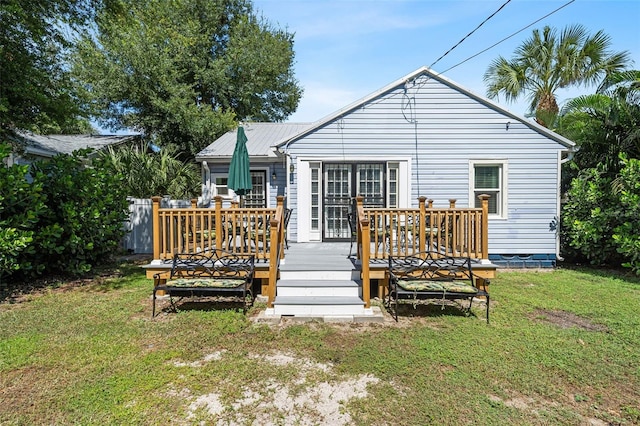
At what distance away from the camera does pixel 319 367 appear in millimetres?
3402

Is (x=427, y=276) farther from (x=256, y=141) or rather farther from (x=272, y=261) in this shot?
(x=256, y=141)

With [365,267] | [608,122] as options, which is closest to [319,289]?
[365,267]

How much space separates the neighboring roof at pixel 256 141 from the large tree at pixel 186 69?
4120 millimetres

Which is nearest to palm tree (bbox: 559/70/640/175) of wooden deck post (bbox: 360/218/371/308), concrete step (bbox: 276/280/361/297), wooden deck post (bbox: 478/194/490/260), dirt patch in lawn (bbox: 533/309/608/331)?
wooden deck post (bbox: 478/194/490/260)

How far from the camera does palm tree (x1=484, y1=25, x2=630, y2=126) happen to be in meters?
10.6

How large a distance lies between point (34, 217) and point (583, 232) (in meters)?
11.1

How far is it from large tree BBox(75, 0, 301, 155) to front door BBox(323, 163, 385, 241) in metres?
9.44

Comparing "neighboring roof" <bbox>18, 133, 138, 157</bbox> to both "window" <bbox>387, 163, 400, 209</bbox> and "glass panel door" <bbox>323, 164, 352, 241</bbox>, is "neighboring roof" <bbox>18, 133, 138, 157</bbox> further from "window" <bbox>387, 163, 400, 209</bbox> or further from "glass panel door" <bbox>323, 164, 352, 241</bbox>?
"window" <bbox>387, 163, 400, 209</bbox>

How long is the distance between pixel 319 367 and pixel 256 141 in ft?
29.0

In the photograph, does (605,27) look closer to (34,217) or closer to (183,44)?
(34,217)

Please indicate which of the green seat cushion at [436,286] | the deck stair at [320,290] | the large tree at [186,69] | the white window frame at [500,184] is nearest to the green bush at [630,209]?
the white window frame at [500,184]

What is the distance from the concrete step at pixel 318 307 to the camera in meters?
4.77

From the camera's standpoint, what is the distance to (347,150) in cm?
825

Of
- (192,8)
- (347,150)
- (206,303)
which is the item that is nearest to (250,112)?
(192,8)
